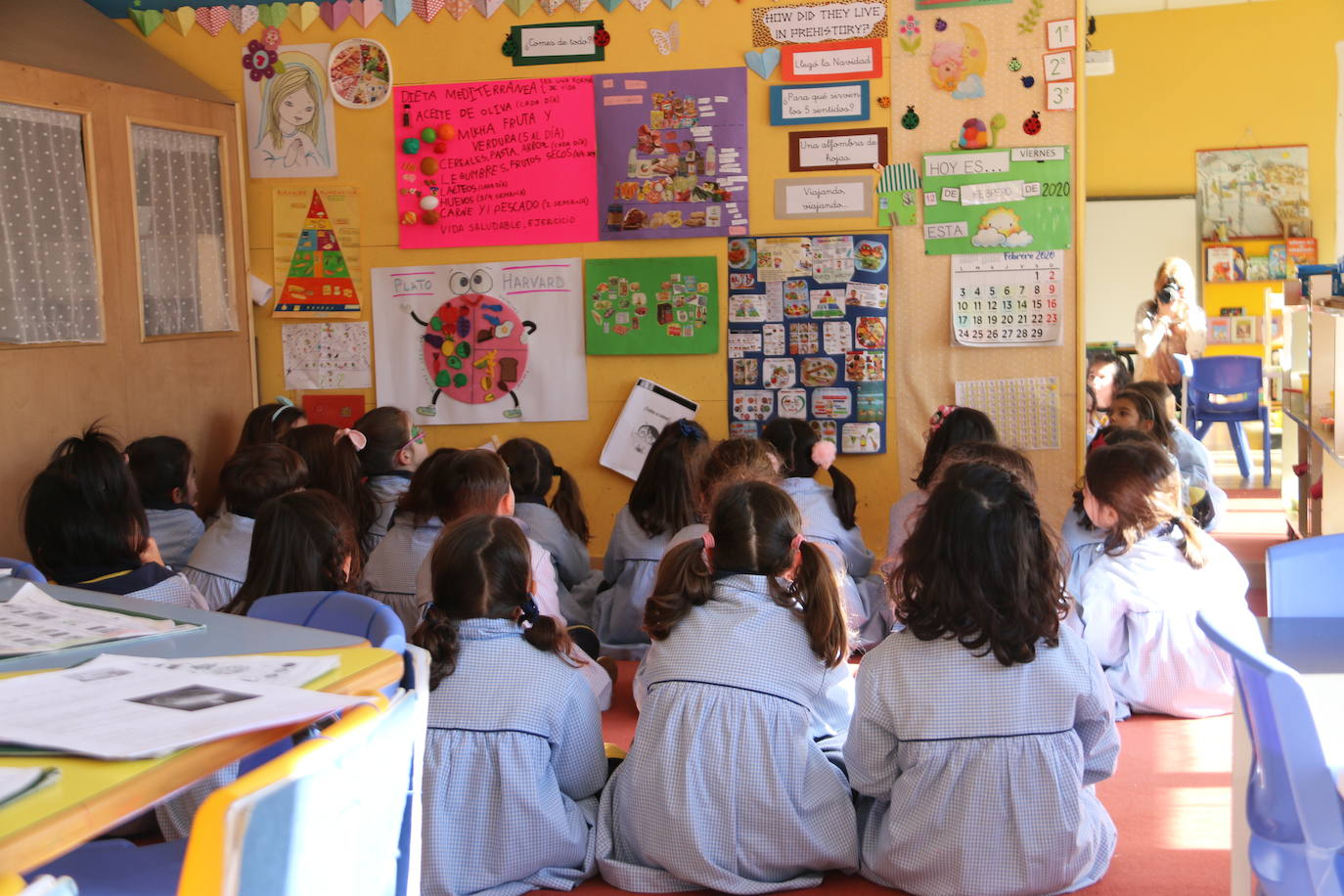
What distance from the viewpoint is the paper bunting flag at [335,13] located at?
4.86m

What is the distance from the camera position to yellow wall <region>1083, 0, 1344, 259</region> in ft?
29.4

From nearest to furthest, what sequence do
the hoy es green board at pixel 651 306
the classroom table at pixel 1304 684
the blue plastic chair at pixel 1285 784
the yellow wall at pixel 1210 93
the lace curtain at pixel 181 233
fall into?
the blue plastic chair at pixel 1285 784 → the classroom table at pixel 1304 684 → the lace curtain at pixel 181 233 → the hoy es green board at pixel 651 306 → the yellow wall at pixel 1210 93

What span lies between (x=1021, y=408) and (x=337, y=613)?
3296 mm

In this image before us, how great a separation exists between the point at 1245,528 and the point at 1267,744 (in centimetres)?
483

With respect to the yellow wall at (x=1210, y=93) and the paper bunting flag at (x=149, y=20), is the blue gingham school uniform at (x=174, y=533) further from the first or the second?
the yellow wall at (x=1210, y=93)

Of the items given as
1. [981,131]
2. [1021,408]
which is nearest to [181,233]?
[981,131]

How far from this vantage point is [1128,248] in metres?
9.41

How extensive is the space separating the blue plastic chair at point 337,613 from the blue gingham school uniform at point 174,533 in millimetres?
1826

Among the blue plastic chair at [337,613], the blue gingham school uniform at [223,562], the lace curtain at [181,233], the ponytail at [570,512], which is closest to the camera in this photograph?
the blue plastic chair at [337,613]

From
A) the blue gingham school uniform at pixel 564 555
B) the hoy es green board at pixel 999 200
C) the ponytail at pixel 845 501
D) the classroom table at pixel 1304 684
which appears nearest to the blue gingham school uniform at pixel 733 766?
the classroom table at pixel 1304 684

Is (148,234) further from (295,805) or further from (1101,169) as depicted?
(1101,169)

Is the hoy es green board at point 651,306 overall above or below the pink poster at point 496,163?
below

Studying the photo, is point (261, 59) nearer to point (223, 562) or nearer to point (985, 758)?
point (223, 562)

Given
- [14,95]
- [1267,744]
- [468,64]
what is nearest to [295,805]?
[1267,744]
